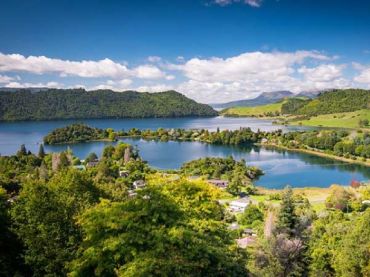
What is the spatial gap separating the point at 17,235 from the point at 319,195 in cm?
4260

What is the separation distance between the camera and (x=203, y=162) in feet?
220

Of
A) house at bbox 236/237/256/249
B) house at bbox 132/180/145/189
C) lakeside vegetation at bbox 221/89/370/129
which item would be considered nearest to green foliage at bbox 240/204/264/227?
house at bbox 236/237/256/249

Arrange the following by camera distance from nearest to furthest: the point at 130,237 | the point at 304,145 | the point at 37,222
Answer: the point at 130,237, the point at 37,222, the point at 304,145

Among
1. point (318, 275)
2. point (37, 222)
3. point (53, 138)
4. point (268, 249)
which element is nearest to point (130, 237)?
point (37, 222)

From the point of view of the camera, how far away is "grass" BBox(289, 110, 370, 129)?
13625 cm

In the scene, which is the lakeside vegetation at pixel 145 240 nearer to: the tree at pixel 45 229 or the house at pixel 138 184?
the tree at pixel 45 229

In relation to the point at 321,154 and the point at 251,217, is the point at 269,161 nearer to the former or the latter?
the point at 321,154

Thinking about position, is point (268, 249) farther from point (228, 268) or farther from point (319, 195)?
point (319, 195)

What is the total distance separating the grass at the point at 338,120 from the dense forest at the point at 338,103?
9.54 m

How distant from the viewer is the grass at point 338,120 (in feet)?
447

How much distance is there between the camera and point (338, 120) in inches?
5733

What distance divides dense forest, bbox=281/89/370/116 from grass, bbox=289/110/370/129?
9.54 metres

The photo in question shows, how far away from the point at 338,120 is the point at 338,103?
36.7m

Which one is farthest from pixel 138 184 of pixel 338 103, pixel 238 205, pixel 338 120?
pixel 338 103
